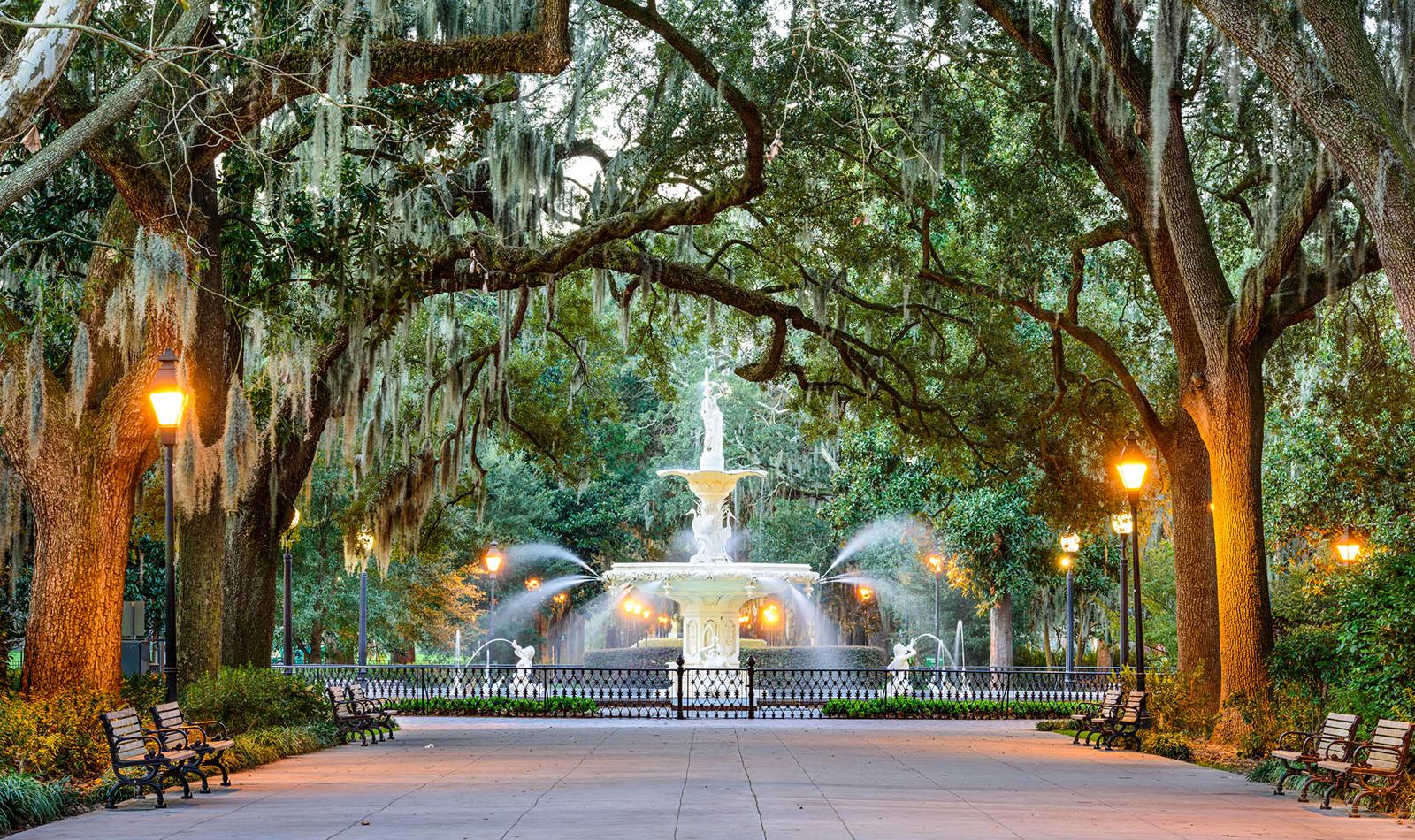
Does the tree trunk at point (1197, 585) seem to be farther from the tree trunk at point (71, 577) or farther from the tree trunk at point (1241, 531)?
the tree trunk at point (71, 577)

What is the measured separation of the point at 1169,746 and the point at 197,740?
35.6 ft

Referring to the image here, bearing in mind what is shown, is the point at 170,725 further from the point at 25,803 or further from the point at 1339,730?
the point at 1339,730

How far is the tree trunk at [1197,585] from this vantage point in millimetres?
17547

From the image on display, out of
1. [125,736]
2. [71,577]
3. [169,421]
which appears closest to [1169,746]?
[125,736]

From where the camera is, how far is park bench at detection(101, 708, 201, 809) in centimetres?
1123

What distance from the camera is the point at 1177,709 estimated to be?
699 inches

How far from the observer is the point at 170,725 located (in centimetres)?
1230

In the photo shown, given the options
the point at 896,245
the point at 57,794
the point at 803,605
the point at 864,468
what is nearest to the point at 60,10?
the point at 57,794

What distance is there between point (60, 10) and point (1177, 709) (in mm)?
14654

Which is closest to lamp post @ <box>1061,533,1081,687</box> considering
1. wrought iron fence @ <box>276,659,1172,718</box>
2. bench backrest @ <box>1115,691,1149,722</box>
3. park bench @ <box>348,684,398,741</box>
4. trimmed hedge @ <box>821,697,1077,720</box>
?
wrought iron fence @ <box>276,659,1172,718</box>

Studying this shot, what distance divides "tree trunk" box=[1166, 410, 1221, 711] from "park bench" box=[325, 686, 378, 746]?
10.5m

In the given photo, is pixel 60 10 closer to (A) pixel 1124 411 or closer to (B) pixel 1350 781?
(B) pixel 1350 781

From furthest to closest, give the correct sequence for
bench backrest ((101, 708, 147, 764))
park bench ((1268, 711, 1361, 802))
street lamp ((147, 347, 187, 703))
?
street lamp ((147, 347, 187, 703))
park bench ((1268, 711, 1361, 802))
bench backrest ((101, 708, 147, 764))

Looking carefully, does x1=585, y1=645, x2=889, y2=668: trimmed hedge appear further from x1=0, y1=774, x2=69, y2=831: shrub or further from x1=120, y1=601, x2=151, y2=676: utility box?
x1=0, y1=774, x2=69, y2=831: shrub
